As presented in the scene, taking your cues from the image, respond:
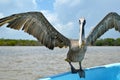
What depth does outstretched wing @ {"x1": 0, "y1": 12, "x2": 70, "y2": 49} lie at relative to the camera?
268 inches

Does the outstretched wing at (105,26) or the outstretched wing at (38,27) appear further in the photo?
the outstretched wing at (105,26)

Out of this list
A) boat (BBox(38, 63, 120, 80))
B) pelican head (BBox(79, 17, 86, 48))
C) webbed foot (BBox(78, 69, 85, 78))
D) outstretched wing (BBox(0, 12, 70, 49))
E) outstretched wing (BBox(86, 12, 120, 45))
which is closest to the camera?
outstretched wing (BBox(0, 12, 70, 49))

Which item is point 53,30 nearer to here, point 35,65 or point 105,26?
point 105,26

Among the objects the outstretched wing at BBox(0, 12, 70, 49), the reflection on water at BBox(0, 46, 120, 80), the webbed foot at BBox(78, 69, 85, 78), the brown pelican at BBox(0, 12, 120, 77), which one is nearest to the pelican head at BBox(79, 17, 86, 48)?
the brown pelican at BBox(0, 12, 120, 77)

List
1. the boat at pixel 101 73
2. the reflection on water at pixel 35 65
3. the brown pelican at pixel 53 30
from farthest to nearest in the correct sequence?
the reflection on water at pixel 35 65, the boat at pixel 101 73, the brown pelican at pixel 53 30

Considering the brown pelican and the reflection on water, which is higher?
the brown pelican

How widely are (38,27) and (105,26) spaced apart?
6.50 ft

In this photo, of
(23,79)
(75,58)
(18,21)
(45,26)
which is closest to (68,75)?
(75,58)

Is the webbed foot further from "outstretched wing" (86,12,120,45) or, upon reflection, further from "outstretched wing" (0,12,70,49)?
"outstretched wing" (0,12,70,49)

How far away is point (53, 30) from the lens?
7500 millimetres

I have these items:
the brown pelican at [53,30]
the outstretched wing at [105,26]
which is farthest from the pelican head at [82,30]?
the outstretched wing at [105,26]

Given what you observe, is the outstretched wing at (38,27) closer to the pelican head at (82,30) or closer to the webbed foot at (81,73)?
the pelican head at (82,30)

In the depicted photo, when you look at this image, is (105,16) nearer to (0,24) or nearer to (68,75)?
(68,75)

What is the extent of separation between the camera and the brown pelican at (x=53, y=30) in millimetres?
6914
